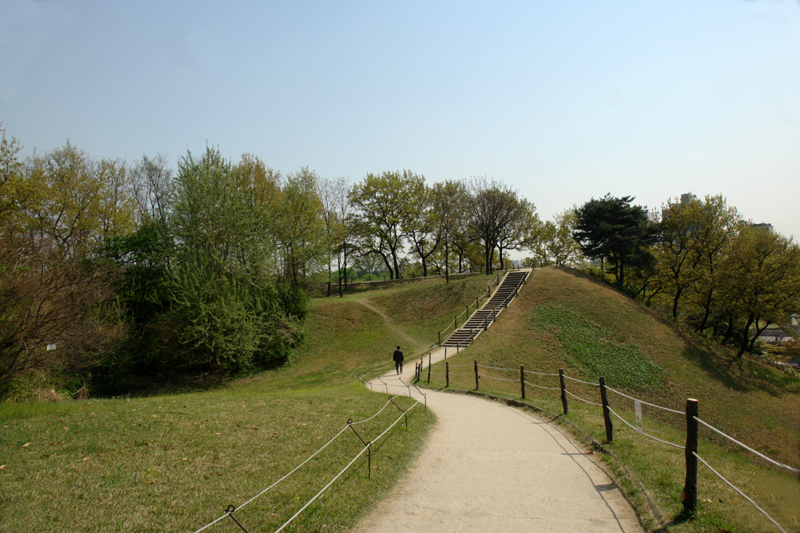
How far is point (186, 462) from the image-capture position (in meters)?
7.02

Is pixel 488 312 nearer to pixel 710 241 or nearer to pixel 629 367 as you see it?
pixel 629 367

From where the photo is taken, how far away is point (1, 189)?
2311cm

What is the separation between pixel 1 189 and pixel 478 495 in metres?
29.2

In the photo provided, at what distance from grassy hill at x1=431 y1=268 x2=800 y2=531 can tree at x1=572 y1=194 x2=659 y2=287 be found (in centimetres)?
441

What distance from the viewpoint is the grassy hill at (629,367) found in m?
19.2

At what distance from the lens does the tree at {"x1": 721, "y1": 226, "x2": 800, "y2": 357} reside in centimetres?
3134

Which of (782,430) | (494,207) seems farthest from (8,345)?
(494,207)

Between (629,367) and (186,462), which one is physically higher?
(186,462)

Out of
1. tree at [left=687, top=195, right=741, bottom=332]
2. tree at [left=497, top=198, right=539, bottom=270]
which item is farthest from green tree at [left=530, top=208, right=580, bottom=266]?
tree at [left=687, top=195, right=741, bottom=332]

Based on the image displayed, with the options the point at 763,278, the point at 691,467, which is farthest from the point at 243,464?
the point at 763,278

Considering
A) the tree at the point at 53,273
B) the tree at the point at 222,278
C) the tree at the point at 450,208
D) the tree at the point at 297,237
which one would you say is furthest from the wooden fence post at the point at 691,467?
the tree at the point at 450,208

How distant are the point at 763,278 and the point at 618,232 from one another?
36.5 feet

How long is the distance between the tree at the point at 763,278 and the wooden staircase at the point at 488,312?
15.5m

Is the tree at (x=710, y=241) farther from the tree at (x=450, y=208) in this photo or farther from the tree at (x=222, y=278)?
the tree at (x=222, y=278)
